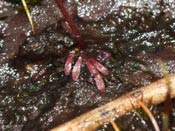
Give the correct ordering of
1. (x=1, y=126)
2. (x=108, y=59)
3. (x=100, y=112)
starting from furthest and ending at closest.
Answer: (x=108, y=59)
(x=1, y=126)
(x=100, y=112)

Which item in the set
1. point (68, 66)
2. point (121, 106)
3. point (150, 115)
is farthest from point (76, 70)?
point (150, 115)

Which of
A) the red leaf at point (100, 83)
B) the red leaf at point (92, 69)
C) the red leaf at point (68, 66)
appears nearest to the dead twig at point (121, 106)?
the red leaf at point (100, 83)

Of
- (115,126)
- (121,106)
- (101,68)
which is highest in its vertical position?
(101,68)

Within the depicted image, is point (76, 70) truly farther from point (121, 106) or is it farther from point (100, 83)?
point (121, 106)

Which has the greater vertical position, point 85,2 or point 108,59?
point 85,2

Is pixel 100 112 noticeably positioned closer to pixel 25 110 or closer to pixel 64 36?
pixel 25 110

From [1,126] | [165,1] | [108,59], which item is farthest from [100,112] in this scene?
[165,1]
